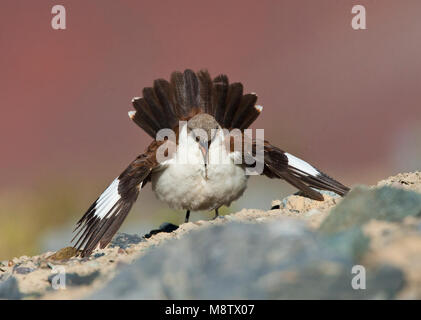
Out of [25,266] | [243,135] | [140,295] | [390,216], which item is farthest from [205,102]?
[140,295]

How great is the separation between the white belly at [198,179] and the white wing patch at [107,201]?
0.41 meters

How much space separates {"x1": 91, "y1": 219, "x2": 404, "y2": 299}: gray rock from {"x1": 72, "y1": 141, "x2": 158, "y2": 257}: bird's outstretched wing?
2330mm

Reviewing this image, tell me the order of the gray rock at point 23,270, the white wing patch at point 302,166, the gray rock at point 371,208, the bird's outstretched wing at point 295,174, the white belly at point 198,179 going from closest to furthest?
the gray rock at point 371,208 < the gray rock at point 23,270 < the white belly at point 198,179 < the bird's outstretched wing at point 295,174 < the white wing patch at point 302,166

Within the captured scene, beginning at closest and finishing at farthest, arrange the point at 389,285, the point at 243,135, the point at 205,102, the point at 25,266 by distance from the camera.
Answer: the point at 389,285 → the point at 25,266 → the point at 243,135 → the point at 205,102

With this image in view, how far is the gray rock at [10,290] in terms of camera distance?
3.17 meters

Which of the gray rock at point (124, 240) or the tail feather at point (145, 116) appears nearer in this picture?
the gray rock at point (124, 240)

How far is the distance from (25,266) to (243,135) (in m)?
2.42

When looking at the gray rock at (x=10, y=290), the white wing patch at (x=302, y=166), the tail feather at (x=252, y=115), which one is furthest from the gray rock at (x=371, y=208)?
the tail feather at (x=252, y=115)

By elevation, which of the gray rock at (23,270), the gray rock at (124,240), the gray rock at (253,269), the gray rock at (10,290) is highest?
the gray rock at (253,269)

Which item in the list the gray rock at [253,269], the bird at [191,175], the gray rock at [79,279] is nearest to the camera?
the gray rock at [253,269]

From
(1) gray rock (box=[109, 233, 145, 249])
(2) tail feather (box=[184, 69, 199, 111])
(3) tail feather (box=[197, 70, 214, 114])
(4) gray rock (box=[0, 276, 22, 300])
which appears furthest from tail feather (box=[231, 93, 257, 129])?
(4) gray rock (box=[0, 276, 22, 300])

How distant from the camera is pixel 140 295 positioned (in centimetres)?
243
